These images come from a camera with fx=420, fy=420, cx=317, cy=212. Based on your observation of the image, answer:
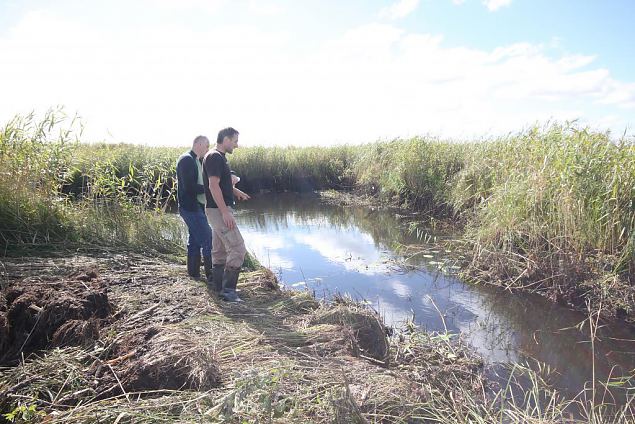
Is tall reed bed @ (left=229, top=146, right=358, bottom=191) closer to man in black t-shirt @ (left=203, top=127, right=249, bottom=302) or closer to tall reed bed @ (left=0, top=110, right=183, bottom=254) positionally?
tall reed bed @ (left=0, top=110, right=183, bottom=254)

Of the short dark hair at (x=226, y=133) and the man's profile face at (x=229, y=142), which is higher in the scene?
the short dark hair at (x=226, y=133)

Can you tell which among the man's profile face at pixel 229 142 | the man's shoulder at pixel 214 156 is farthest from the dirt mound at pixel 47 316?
the man's profile face at pixel 229 142

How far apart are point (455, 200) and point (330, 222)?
133 inches

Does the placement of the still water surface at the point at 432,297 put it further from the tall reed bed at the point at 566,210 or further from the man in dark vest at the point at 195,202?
the man in dark vest at the point at 195,202

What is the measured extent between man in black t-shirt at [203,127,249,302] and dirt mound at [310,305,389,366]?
1007 millimetres

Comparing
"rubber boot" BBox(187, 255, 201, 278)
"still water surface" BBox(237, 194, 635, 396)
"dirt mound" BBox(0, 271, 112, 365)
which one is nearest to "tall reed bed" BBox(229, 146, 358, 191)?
"still water surface" BBox(237, 194, 635, 396)

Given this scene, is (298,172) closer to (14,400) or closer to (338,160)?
(338,160)

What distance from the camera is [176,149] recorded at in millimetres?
16859

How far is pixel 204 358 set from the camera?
280cm

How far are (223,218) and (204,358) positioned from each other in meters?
1.71

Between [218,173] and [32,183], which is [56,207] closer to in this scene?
[32,183]

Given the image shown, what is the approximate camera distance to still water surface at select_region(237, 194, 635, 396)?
4121 millimetres

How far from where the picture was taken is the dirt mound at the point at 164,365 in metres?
2.68

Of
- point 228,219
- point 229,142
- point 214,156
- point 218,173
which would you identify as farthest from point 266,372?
point 229,142
